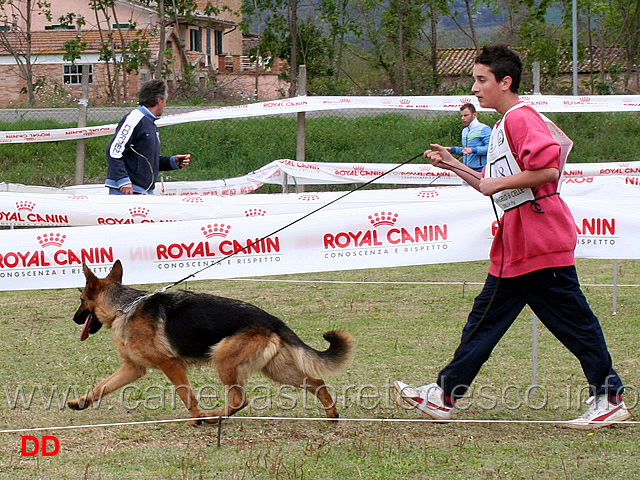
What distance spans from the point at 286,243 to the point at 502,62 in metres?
1.74

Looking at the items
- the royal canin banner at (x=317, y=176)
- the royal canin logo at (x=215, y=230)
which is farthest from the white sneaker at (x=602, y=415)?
the royal canin banner at (x=317, y=176)

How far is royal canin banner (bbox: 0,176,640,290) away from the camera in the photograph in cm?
521

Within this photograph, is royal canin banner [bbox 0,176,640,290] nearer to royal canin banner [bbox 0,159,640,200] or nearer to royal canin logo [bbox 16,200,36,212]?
royal canin logo [bbox 16,200,36,212]

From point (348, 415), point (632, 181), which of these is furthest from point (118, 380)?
point (632, 181)

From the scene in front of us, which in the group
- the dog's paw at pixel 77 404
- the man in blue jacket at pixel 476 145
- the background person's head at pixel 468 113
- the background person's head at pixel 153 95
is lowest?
the dog's paw at pixel 77 404

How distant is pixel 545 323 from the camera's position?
446 cm

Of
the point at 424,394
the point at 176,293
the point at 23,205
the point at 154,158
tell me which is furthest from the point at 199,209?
the point at 424,394

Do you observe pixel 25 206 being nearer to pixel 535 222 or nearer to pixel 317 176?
pixel 535 222

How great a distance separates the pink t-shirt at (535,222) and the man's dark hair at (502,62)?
0.21 m

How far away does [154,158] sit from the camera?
8.14m

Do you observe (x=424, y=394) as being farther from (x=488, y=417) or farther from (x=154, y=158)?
(x=154, y=158)

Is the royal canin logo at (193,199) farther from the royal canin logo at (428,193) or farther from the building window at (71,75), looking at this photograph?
the building window at (71,75)

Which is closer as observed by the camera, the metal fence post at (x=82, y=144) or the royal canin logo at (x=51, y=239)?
the royal canin logo at (x=51, y=239)

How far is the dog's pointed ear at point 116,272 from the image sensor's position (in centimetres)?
495
